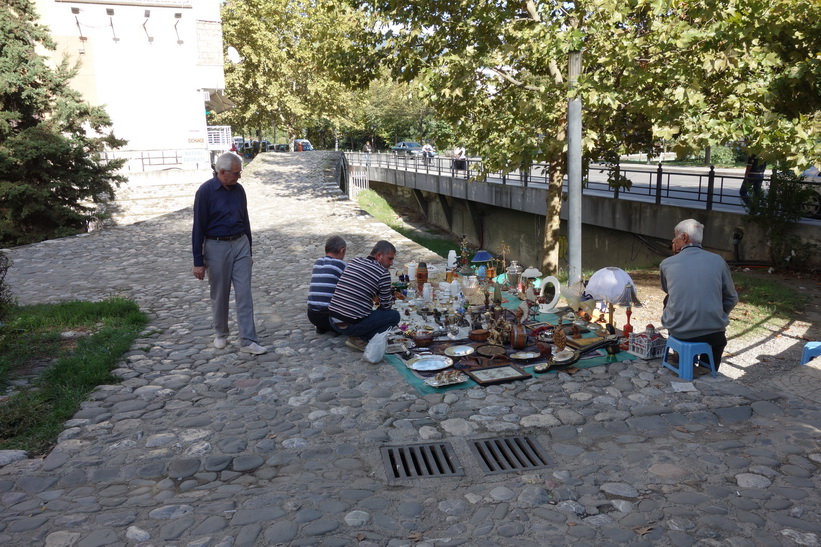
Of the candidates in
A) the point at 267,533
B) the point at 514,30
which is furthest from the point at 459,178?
the point at 267,533

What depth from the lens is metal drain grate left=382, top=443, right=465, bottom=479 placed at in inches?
173

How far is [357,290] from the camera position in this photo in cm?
686

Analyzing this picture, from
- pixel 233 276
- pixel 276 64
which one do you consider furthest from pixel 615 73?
pixel 276 64

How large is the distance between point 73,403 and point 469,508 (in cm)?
371

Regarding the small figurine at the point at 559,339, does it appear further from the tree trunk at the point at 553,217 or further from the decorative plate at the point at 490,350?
the tree trunk at the point at 553,217

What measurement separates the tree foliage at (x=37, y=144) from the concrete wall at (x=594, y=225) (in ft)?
43.6

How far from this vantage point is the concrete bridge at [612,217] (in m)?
12.6

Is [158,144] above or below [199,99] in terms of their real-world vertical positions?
below

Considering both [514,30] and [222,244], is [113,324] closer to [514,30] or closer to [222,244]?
[222,244]

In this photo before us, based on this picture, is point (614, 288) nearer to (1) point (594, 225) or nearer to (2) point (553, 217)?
(2) point (553, 217)

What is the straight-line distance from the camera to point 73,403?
5.44m

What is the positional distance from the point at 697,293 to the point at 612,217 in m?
11.1

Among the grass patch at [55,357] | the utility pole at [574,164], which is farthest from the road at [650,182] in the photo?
the grass patch at [55,357]

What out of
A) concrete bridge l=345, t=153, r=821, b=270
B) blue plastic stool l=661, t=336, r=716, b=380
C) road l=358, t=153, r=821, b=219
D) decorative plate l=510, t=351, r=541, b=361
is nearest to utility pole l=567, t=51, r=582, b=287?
decorative plate l=510, t=351, r=541, b=361
